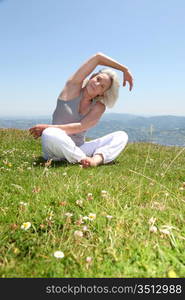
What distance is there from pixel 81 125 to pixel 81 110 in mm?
617

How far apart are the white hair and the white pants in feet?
3.90

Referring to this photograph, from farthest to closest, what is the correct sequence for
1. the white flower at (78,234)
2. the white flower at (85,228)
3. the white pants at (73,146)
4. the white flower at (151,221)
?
1. the white pants at (73,146)
2. the white flower at (151,221)
3. the white flower at (85,228)
4. the white flower at (78,234)

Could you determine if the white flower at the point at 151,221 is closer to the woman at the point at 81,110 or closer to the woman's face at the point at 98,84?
the woman at the point at 81,110

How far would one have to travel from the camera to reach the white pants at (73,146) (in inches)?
309

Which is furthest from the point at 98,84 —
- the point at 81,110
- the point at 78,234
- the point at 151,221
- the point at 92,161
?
the point at 78,234

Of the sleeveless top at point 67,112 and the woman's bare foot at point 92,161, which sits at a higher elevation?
the sleeveless top at point 67,112

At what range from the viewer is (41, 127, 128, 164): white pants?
7859 millimetres

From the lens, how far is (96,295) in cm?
254

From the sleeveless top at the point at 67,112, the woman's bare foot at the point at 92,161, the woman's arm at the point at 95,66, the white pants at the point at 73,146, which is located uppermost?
the woman's arm at the point at 95,66

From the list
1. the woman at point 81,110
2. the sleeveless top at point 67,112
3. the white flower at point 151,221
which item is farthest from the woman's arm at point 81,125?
the white flower at point 151,221

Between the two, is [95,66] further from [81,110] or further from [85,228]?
[85,228]

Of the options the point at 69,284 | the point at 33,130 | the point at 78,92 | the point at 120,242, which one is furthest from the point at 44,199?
the point at 78,92

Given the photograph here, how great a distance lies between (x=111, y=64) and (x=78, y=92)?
1.15 m

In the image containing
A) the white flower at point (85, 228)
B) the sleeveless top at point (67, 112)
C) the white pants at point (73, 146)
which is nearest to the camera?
the white flower at point (85, 228)
